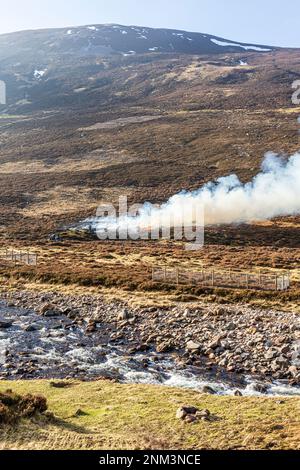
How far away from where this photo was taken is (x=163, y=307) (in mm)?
30656

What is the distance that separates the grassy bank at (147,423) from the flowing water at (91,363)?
1994 mm

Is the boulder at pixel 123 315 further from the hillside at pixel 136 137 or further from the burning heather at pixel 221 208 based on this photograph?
the hillside at pixel 136 137

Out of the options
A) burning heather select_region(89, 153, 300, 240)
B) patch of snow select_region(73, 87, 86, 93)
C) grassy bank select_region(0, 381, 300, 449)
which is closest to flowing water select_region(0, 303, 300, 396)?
grassy bank select_region(0, 381, 300, 449)

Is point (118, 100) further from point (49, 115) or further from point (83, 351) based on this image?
point (83, 351)

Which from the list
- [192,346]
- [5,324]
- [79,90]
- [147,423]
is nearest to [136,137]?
[79,90]

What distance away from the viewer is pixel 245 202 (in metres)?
69.2

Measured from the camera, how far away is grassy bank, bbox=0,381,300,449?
43.4 ft

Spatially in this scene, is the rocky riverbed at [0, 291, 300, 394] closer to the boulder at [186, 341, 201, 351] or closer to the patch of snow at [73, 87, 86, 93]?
the boulder at [186, 341, 201, 351]

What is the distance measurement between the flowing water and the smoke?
1586 inches

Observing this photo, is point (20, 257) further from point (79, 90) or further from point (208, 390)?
point (79, 90)

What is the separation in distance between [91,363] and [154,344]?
13.1 ft
